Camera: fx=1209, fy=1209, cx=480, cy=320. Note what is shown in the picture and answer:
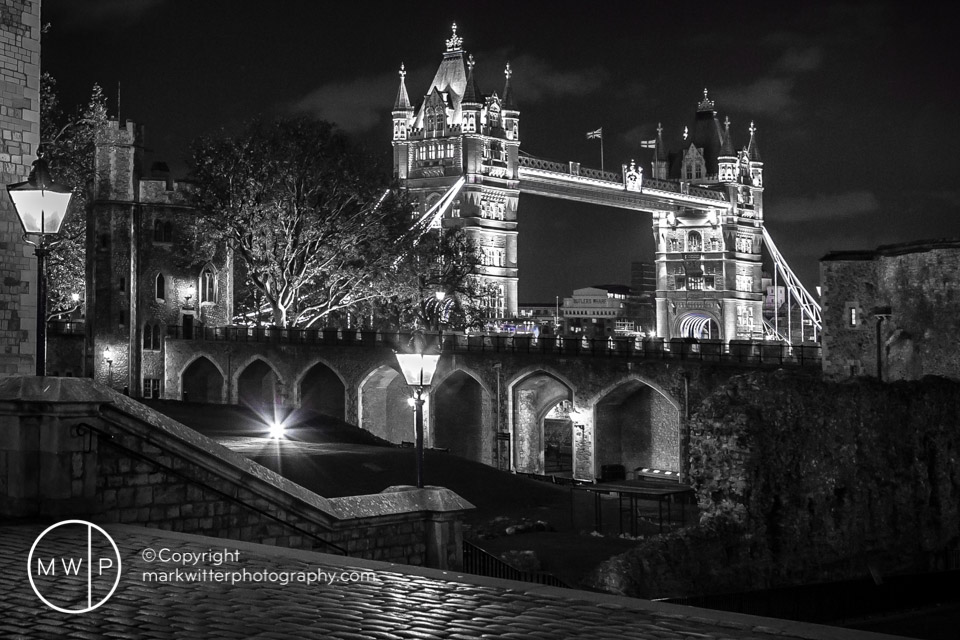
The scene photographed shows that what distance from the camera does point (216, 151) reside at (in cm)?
4597

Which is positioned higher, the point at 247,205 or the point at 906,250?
the point at 247,205

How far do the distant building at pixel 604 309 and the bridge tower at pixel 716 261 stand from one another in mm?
19958

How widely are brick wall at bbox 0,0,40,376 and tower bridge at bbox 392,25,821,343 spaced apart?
4196 centimetres

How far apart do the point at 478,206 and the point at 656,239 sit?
40.3 m

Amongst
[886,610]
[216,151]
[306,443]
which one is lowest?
[886,610]

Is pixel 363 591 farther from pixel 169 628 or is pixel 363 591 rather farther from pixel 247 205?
pixel 247 205

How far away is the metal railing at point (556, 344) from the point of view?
115 ft

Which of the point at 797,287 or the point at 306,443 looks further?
the point at 797,287

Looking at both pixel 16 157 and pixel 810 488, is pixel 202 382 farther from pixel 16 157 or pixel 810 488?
pixel 810 488

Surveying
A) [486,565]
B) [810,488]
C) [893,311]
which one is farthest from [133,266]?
[486,565]

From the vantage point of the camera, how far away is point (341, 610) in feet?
25.8

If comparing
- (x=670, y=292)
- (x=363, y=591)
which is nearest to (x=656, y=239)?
(x=670, y=292)

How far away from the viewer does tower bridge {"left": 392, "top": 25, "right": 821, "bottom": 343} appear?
3123 inches

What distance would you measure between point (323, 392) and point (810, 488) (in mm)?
31431
